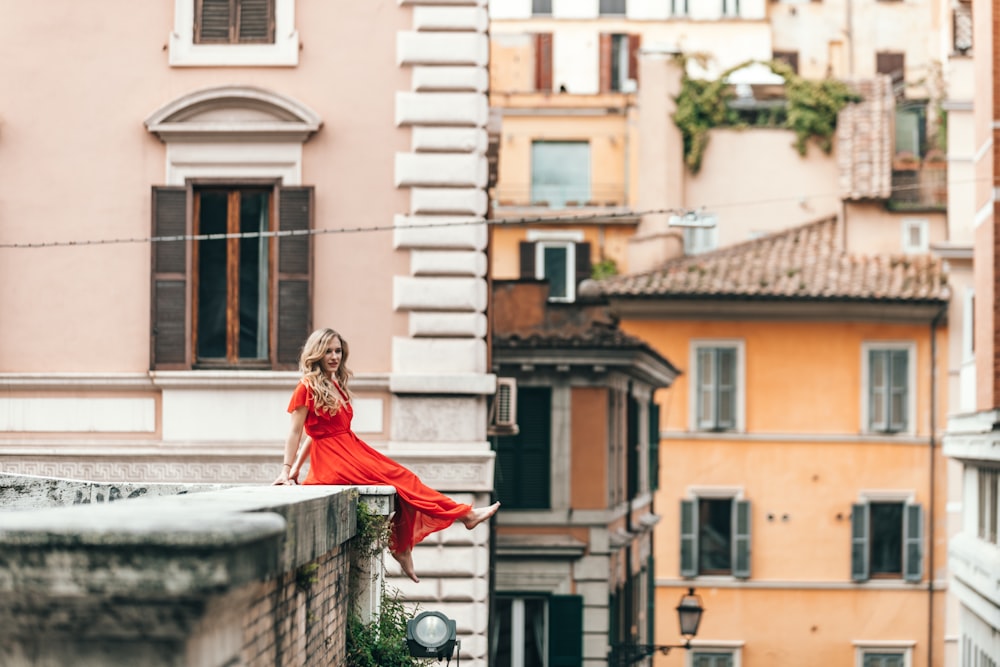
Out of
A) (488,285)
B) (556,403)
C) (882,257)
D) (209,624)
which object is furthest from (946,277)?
(209,624)

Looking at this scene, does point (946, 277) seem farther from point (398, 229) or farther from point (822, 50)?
point (398, 229)

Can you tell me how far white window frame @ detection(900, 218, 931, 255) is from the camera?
4031cm

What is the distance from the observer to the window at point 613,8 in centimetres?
5278

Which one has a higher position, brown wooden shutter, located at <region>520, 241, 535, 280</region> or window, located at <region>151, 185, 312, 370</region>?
brown wooden shutter, located at <region>520, 241, 535, 280</region>

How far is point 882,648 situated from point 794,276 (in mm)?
7875

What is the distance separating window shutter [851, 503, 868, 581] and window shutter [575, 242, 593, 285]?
24.9ft

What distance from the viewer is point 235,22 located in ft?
58.7

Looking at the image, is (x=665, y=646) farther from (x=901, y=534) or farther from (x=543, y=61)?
(x=543, y=61)

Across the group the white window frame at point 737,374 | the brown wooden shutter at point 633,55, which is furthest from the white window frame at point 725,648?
the brown wooden shutter at point 633,55

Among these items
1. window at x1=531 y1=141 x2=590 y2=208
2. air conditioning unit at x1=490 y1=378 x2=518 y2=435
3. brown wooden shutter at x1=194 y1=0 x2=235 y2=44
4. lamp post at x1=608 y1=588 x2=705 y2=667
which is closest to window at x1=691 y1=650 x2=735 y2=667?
window at x1=531 y1=141 x2=590 y2=208

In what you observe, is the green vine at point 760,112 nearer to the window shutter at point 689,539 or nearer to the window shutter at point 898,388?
the window shutter at point 898,388

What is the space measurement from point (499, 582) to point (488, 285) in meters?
6.53

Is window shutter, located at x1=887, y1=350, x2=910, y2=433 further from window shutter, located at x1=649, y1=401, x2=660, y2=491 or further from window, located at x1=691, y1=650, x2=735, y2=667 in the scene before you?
window shutter, located at x1=649, y1=401, x2=660, y2=491

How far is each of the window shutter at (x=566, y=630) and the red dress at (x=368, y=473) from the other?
1201 centimetres
